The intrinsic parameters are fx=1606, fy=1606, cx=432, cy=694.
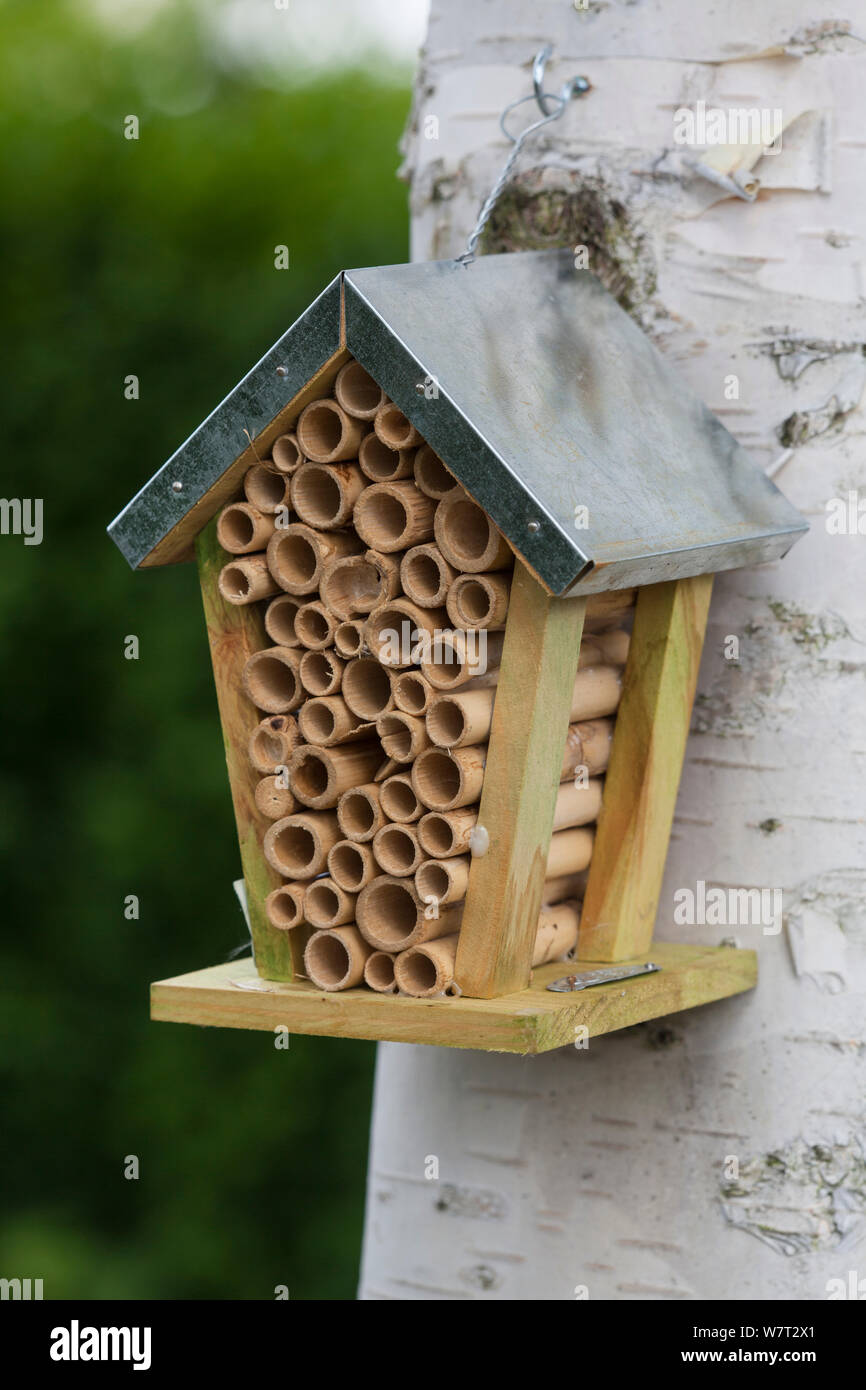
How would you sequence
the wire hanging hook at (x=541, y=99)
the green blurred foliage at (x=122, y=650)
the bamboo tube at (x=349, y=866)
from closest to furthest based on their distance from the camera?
the bamboo tube at (x=349, y=866) < the wire hanging hook at (x=541, y=99) < the green blurred foliage at (x=122, y=650)

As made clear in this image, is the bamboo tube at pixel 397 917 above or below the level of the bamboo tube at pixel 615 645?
below

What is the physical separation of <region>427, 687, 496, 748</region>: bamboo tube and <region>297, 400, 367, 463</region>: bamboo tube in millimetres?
208

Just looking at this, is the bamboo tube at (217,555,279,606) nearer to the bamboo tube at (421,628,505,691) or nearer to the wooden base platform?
A: the bamboo tube at (421,628,505,691)

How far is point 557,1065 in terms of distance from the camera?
1574mm

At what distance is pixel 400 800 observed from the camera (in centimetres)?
126

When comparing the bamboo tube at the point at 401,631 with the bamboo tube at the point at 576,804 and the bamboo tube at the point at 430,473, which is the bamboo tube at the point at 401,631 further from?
the bamboo tube at the point at 576,804

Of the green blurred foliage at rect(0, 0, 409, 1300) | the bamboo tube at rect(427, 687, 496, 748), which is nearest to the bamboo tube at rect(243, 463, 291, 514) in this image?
the bamboo tube at rect(427, 687, 496, 748)

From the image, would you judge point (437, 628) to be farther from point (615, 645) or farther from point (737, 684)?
point (737, 684)

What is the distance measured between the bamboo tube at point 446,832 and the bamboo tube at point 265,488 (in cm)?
28

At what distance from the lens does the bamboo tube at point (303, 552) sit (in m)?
1.28

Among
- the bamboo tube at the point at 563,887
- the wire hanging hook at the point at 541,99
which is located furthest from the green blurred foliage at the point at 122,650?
the bamboo tube at the point at 563,887

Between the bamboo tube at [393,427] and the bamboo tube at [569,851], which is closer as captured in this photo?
the bamboo tube at [393,427]

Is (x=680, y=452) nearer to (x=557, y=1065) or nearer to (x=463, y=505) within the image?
(x=463, y=505)
